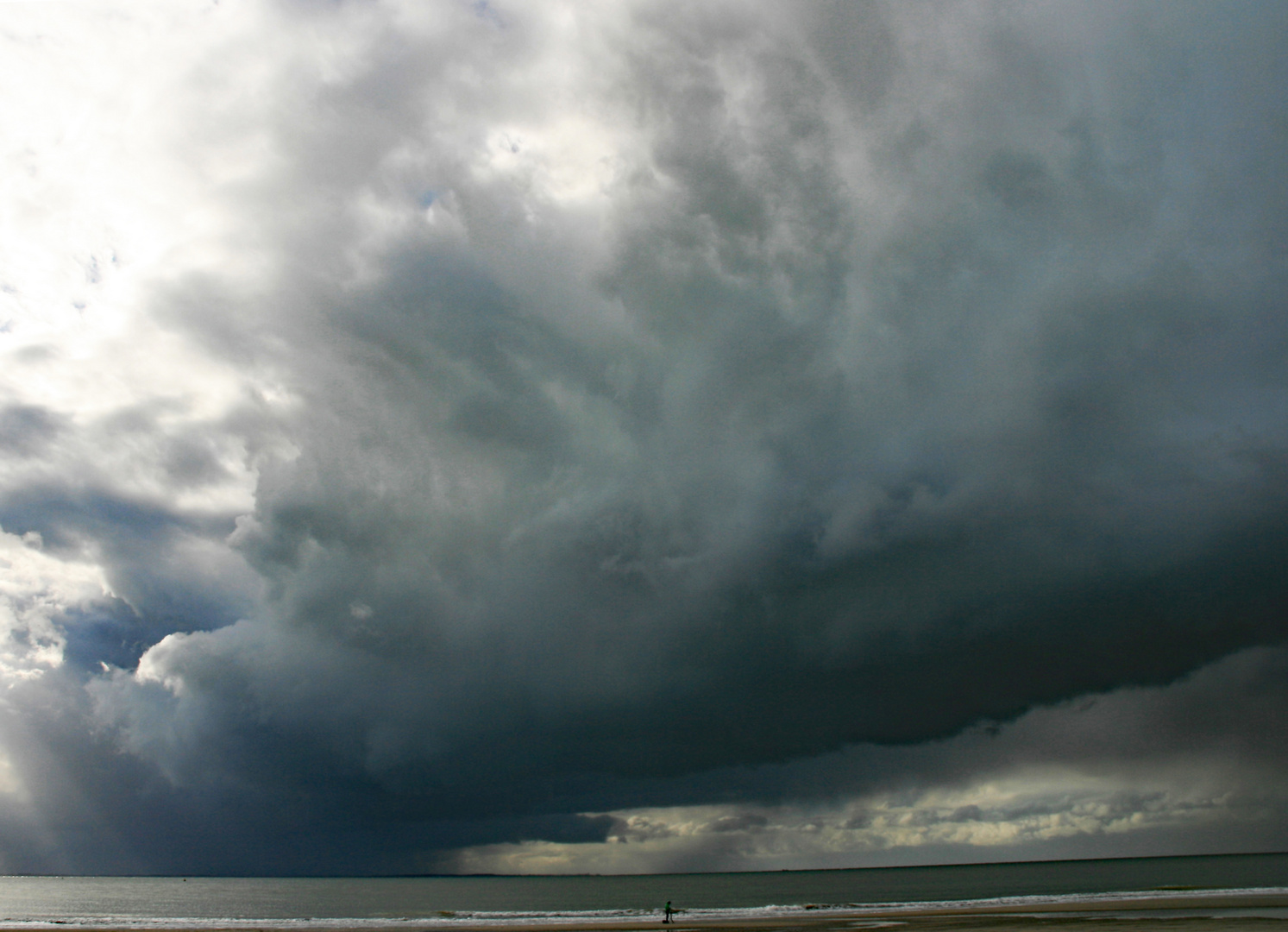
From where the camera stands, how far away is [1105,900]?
112 meters

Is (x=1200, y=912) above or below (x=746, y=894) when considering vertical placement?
above

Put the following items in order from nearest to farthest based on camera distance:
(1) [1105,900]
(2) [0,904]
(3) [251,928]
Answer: (3) [251,928] < (1) [1105,900] < (2) [0,904]

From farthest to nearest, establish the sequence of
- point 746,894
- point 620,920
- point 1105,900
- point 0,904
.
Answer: point 746,894
point 0,904
point 1105,900
point 620,920

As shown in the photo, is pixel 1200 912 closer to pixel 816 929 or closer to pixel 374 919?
pixel 816 929

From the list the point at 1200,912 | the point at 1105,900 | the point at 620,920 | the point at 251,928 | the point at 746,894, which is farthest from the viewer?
the point at 746,894

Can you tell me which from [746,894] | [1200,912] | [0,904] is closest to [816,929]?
[1200,912]

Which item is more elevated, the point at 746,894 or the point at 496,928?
the point at 496,928

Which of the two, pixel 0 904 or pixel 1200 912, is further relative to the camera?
pixel 0 904

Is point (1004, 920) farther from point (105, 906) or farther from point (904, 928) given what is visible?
point (105, 906)

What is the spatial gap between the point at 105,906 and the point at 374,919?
10474cm

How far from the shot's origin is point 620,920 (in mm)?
104812

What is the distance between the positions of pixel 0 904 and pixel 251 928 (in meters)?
125

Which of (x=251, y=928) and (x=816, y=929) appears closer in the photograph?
(x=816, y=929)

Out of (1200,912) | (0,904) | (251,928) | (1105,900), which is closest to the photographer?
(1200,912)
